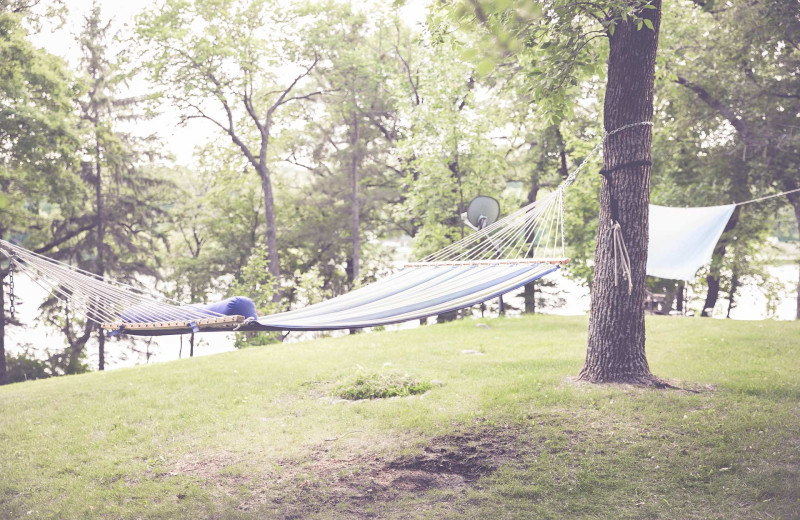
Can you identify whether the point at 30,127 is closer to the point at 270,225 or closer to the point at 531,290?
the point at 270,225

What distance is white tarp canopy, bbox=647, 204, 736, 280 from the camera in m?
5.11

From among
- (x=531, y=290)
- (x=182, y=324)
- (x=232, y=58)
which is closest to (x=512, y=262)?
(x=182, y=324)

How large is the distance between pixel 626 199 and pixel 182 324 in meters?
2.85

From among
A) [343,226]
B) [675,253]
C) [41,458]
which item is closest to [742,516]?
[675,253]

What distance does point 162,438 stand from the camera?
12.7 feet

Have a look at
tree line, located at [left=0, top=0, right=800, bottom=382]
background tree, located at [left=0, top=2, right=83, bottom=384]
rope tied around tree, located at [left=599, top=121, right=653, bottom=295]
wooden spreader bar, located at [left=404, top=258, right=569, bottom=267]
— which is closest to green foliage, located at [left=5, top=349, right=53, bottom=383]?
tree line, located at [left=0, top=0, right=800, bottom=382]

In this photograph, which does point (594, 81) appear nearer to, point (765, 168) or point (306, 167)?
point (765, 168)

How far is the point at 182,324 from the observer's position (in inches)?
124

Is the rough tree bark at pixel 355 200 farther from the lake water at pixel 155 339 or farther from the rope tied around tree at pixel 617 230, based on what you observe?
the rope tied around tree at pixel 617 230

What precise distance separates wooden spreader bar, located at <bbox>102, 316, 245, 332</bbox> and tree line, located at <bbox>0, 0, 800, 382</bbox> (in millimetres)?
2068

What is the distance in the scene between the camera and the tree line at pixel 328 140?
26.4 feet

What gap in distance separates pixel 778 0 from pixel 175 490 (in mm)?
6640

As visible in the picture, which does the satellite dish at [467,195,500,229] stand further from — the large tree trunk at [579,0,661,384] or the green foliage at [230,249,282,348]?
the green foliage at [230,249,282,348]

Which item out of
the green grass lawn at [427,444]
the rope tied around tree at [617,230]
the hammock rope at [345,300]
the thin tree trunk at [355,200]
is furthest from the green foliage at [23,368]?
the rope tied around tree at [617,230]
